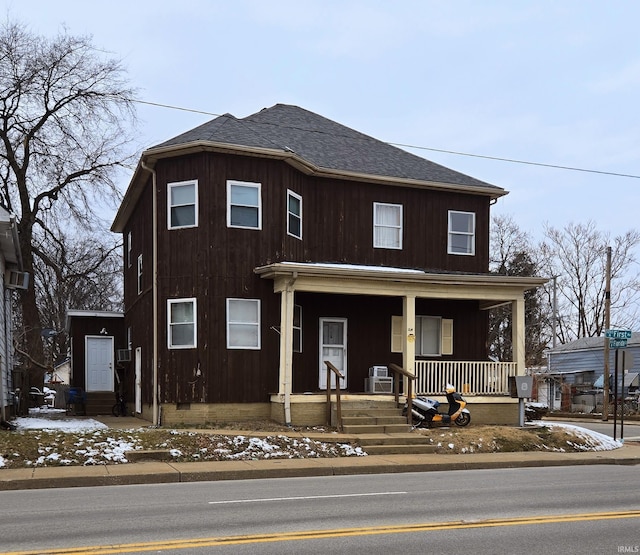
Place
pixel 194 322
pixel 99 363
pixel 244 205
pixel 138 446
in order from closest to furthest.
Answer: pixel 138 446 → pixel 194 322 → pixel 244 205 → pixel 99 363

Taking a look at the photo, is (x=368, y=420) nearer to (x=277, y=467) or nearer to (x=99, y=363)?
(x=277, y=467)

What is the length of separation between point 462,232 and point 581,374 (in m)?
27.6

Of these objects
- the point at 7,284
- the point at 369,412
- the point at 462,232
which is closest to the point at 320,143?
the point at 462,232

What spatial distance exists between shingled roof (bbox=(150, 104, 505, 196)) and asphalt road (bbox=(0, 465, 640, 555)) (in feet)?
34.6

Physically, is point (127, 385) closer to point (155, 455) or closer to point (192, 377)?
point (192, 377)

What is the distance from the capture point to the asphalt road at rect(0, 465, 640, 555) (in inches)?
300

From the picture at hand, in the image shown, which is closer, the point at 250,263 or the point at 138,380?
the point at 250,263

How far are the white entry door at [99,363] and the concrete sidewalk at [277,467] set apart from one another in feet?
39.3

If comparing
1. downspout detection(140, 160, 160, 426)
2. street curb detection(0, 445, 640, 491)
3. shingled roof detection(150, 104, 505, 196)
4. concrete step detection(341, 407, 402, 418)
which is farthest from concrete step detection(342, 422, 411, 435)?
shingled roof detection(150, 104, 505, 196)

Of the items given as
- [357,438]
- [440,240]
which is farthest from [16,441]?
[440,240]

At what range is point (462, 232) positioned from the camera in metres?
24.2

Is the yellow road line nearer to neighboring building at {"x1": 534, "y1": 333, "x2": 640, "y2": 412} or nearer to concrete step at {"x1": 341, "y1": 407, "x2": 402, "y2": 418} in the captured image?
concrete step at {"x1": 341, "y1": 407, "x2": 402, "y2": 418}

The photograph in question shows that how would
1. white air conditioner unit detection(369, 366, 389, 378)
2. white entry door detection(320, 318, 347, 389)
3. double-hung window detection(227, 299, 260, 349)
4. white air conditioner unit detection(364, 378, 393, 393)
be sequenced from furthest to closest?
white entry door detection(320, 318, 347, 389), white air conditioner unit detection(369, 366, 389, 378), white air conditioner unit detection(364, 378, 393, 393), double-hung window detection(227, 299, 260, 349)

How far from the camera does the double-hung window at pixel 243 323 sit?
19.8 m
